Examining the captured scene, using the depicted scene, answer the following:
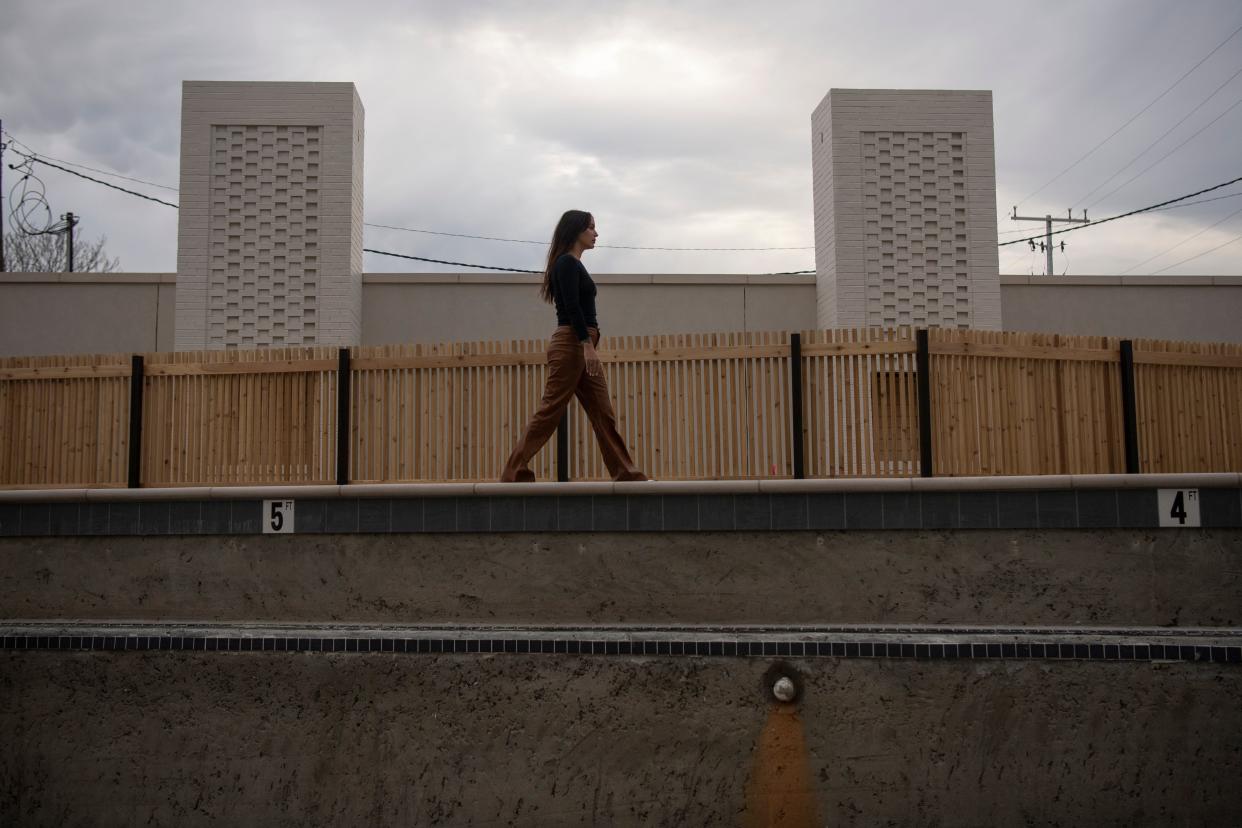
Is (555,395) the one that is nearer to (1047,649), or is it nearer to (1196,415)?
(1047,649)

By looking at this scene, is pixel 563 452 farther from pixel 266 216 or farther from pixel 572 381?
pixel 266 216

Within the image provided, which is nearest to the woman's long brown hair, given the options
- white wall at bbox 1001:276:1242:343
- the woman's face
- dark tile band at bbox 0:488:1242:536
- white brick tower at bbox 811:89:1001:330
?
the woman's face

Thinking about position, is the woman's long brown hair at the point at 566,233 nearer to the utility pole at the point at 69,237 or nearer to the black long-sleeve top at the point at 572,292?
the black long-sleeve top at the point at 572,292

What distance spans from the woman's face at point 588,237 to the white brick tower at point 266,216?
8.86 meters

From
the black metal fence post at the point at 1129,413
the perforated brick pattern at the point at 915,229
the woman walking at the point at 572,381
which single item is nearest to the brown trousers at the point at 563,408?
the woman walking at the point at 572,381

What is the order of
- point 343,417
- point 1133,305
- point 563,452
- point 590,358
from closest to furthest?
point 590,358 < point 563,452 < point 343,417 < point 1133,305

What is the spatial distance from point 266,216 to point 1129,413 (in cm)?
1216

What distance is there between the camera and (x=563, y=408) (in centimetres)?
659

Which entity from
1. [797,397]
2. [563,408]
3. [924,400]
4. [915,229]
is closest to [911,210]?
[915,229]

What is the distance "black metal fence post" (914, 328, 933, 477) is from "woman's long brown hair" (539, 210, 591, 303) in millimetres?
2338

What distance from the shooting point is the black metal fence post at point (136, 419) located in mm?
7270

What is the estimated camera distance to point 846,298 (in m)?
15.1

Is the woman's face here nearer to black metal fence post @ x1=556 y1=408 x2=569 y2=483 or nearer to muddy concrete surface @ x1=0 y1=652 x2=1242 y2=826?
black metal fence post @ x1=556 y1=408 x2=569 y2=483

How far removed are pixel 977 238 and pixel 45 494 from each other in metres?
13.0
